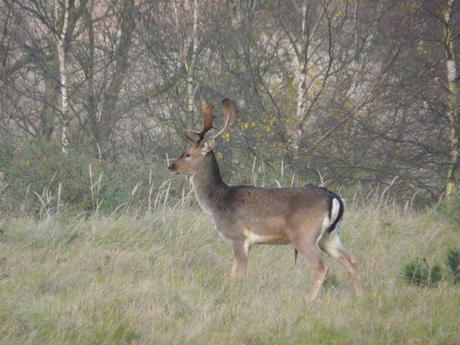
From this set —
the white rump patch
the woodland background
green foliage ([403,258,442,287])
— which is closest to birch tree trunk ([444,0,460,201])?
the woodland background

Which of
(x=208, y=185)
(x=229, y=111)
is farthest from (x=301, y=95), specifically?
(x=208, y=185)

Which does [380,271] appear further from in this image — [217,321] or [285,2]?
[285,2]

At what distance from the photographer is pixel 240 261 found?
7074 mm

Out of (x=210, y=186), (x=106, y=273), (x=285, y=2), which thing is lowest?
(x=106, y=273)

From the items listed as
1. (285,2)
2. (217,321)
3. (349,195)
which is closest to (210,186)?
(217,321)

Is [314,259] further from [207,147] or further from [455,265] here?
[207,147]

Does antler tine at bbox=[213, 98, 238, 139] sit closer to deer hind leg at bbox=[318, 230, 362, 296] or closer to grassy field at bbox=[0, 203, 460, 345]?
grassy field at bbox=[0, 203, 460, 345]

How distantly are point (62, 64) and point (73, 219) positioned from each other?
5.29m

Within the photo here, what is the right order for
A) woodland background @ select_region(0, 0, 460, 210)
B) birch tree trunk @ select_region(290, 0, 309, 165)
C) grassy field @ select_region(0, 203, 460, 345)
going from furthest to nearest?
birch tree trunk @ select_region(290, 0, 309, 165) → woodland background @ select_region(0, 0, 460, 210) → grassy field @ select_region(0, 203, 460, 345)

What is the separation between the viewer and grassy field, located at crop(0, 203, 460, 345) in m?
5.18

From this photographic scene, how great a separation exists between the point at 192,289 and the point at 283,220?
107 centimetres

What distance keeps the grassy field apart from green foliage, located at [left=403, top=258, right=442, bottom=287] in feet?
0.41

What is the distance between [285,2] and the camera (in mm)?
15086

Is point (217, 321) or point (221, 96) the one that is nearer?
point (217, 321)
